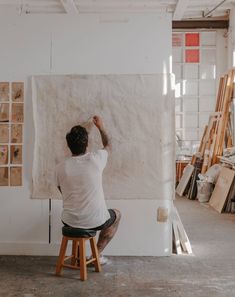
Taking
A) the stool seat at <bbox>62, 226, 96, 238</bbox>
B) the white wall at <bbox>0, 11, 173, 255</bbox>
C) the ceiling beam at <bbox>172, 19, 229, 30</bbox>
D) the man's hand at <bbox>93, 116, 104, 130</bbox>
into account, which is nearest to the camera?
the stool seat at <bbox>62, 226, 96, 238</bbox>

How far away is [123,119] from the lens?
182 inches

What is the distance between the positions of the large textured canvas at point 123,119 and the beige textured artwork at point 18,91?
5.4 inches

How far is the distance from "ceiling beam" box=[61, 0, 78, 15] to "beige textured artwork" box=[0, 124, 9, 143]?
53.8 inches

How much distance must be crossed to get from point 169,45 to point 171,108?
0.66 metres

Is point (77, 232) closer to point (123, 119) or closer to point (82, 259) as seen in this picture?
point (82, 259)

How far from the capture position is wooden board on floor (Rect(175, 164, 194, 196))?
9387 mm

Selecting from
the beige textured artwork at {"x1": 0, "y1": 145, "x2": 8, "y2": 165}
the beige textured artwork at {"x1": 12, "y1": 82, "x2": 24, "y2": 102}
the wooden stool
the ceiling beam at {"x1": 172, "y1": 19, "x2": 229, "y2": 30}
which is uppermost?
the ceiling beam at {"x1": 172, "y1": 19, "x2": 229, "y2": 30}

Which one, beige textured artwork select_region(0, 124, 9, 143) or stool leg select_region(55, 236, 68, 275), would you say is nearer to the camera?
stool leg select_region(55, 236, 68, 275)

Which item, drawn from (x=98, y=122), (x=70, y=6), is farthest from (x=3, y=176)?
(x=70, y=6)

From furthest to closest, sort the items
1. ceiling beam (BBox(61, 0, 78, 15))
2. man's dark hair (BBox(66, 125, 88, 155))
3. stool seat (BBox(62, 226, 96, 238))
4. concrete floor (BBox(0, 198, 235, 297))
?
ceiling beam (BBox(61, 0, 78, 15)) → man's dark hair (BBox(66, 125, 88, 155)) → stool seat (BBox(62, 226, 96, 238)) → concrete floor (BBox(0, 198, 235, 297))

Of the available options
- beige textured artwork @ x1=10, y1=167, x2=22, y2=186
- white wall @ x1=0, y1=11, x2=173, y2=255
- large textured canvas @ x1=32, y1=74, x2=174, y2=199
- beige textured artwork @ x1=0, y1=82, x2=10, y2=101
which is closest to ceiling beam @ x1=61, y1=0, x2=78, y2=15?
white wall @ x1=0, y1=11, x2=173, y2=255

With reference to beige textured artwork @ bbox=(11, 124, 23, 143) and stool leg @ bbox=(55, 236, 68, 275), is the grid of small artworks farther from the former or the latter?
stool leg @ bbox=(55, 236, 68, 275)

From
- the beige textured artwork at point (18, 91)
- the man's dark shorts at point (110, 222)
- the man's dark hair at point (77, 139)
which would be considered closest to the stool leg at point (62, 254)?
the man's dark shorts at point (110, 222)

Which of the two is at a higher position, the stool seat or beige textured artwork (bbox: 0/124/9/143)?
beige textured artwork (bbox: 0/124/9/143)
